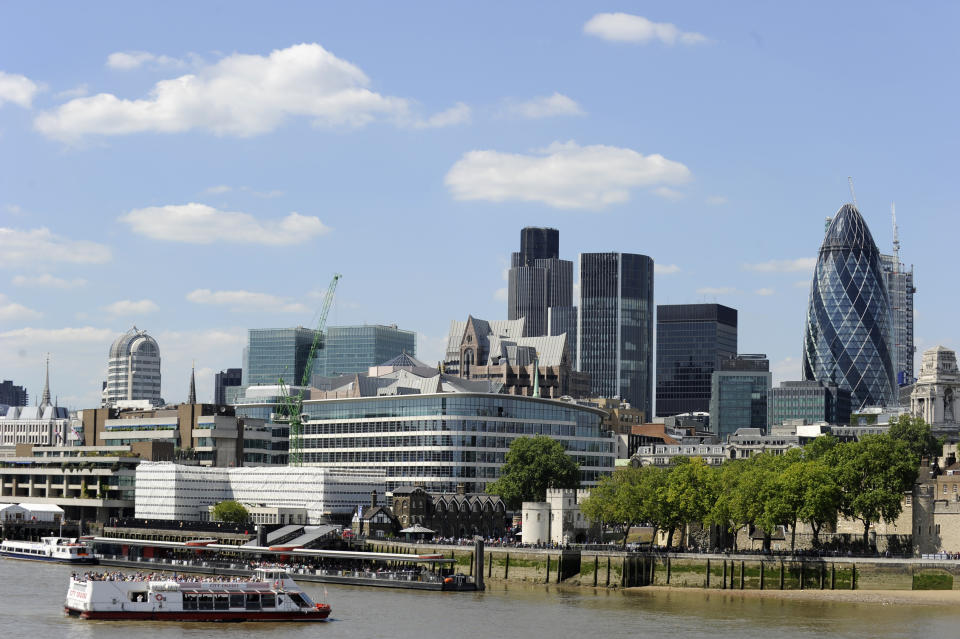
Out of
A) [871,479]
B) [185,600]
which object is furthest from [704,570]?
[185,600]

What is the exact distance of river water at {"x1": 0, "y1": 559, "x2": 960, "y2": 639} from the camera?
10712cm

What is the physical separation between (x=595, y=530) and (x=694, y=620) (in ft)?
183

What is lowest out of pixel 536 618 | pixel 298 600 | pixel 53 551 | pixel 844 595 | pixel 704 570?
pixel 536 618

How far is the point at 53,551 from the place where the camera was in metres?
175

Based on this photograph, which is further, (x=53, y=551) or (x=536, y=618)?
(x=53, y=551)

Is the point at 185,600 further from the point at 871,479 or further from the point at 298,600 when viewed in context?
the point at 871,479

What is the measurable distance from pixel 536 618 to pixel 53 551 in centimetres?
8226

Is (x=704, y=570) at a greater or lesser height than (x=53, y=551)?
greater

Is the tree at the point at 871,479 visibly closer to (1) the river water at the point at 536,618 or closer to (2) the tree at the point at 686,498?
(2) the tree at the point at 686,498

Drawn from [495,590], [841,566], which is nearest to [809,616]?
[841,566]

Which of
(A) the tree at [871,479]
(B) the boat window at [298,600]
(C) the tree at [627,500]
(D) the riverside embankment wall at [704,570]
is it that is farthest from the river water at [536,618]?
(A) the tree at [871,479]

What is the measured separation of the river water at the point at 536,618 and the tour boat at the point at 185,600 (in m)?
1.79

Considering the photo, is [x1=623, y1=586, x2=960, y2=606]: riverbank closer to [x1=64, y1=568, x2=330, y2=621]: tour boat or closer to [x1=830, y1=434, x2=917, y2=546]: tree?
[x1=830, y1=434, x2=917, y2=546]: tree

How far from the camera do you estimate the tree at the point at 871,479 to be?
479 feet
